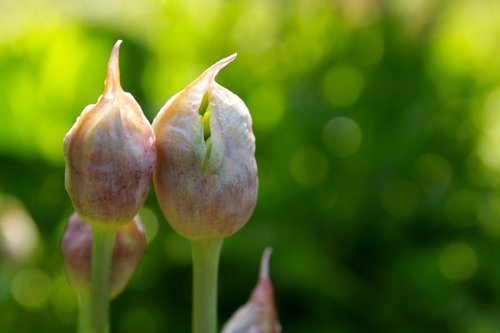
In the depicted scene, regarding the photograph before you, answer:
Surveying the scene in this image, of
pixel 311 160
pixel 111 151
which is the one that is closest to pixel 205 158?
pixel 111 151

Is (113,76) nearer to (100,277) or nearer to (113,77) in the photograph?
(113,77)

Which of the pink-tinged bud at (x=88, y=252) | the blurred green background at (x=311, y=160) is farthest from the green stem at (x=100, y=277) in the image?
the blurred green background at (x=311, y=160)

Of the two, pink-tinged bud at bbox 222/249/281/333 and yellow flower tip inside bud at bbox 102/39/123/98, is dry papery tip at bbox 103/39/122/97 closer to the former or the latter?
yellow flower tip inside bud at bbox 102/39/123/98

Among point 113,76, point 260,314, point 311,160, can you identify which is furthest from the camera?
point 311,160

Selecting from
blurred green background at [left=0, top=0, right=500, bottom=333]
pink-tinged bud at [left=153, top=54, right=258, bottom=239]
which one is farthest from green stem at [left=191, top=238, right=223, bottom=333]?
blurred green background at [left=0, top=0, right=500, bottom=333]

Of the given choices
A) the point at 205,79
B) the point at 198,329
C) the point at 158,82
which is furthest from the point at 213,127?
the point at 158,82

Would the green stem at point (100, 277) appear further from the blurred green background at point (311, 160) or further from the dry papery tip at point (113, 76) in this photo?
the blurred green background at point (311, 160)
